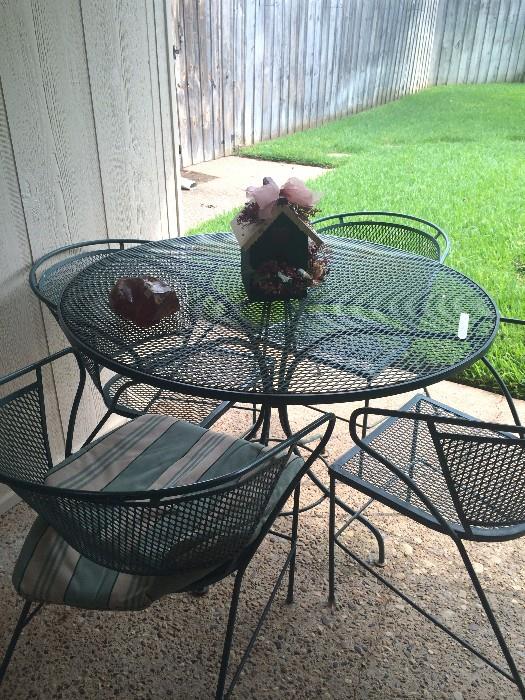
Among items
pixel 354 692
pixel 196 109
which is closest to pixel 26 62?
pixel 354 692

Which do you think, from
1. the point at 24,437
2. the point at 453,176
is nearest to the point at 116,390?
the point at 24,437

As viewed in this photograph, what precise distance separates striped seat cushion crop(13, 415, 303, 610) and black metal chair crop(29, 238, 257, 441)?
249 mm

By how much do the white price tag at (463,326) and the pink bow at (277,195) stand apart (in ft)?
1.70

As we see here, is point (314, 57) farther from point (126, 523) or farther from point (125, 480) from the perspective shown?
point (126, 523)

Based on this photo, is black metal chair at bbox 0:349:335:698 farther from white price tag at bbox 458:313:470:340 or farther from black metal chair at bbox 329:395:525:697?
white price tag at bbox 458:313:470:340

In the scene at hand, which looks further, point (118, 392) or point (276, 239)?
point (118, 392)

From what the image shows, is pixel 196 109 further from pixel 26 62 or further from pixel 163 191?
pixel 26 62

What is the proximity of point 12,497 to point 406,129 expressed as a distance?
724 cm

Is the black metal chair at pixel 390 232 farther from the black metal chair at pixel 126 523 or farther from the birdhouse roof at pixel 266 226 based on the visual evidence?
the black metal chair at pixel 126 523

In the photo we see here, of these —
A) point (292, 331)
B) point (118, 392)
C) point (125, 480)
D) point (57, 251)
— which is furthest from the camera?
point (57, 251)

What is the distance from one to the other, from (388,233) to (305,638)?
166cm

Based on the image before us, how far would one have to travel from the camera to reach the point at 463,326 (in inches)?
63.6

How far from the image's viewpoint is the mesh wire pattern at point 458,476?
1.22 meters

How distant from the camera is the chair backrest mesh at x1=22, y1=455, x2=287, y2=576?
1.06 metres
